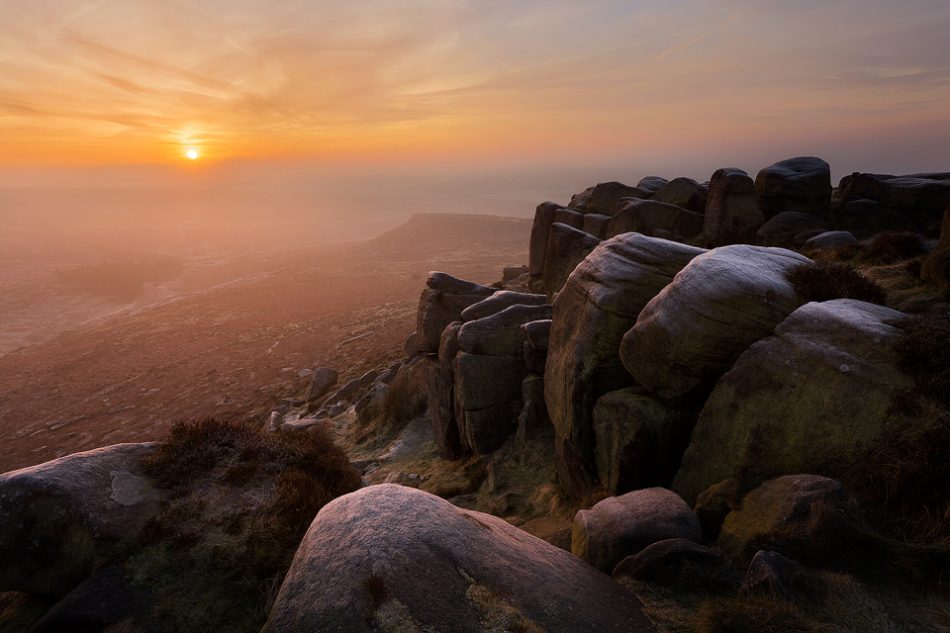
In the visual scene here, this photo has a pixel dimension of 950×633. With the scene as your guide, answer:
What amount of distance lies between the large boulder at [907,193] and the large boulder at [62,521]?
42414 millimetres

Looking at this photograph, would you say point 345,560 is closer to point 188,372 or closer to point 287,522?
point 287,522

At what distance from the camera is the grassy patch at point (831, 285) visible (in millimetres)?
11555

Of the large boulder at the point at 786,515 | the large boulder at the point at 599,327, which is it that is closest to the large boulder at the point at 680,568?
the large boulder at the point at 786,515

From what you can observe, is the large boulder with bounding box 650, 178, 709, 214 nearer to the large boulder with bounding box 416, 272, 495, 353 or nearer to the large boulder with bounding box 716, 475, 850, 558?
the large boulder with bounding box 416, 272, 495, 353

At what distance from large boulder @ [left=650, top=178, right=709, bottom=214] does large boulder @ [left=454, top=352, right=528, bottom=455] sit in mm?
26483

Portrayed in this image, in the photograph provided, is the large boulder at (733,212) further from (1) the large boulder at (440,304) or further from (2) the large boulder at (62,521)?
(2) the large boulder at (62,521)

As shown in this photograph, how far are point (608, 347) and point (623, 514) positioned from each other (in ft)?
18.7

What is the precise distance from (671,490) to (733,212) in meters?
27.1

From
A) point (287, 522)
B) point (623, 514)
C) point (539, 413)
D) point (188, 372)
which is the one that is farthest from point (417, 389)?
point (188, 372)

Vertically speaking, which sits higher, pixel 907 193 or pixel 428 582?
pixel 907 193

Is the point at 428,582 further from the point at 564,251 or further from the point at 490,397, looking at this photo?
the point at 564,251

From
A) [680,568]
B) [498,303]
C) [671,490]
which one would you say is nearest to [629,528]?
[680,568]

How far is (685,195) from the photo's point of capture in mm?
38031

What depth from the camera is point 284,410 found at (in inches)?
1399
